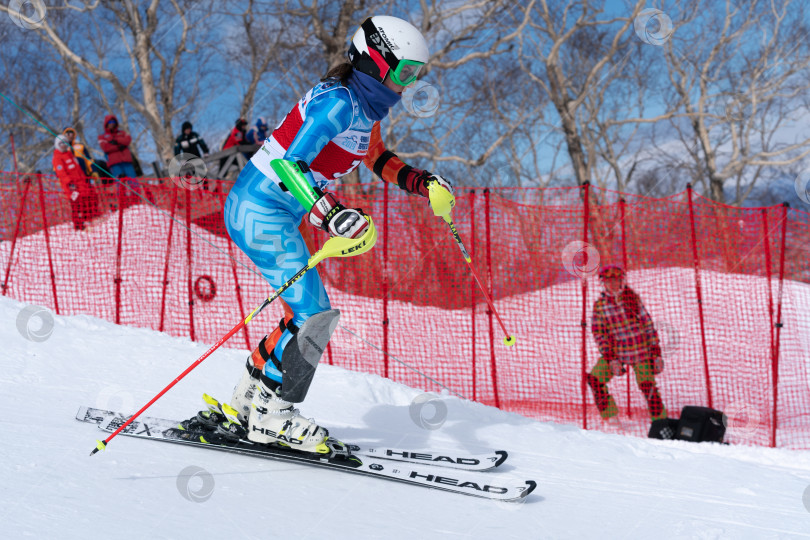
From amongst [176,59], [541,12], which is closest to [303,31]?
[176,59]

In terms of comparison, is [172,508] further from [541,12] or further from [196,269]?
[541,12]

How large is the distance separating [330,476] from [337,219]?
1.35 m

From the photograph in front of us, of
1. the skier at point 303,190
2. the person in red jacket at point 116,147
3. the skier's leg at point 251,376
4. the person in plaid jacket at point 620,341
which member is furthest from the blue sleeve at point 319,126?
the person in red jacket at point 116,147

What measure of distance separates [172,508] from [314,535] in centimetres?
57

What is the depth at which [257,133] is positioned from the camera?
13.7 metres

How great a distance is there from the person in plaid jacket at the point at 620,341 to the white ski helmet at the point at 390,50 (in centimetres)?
403

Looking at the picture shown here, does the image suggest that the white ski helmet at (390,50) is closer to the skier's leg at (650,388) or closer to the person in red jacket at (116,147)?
the skier's leg at (650,388)

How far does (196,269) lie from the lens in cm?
1119

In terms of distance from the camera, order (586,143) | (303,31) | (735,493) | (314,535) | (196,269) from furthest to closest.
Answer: (586,143)
(303,31)
(196,269)
(735,493)
(314,535)

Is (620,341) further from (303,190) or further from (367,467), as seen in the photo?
(303,190)

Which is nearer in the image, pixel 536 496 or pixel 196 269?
pixel 536 496

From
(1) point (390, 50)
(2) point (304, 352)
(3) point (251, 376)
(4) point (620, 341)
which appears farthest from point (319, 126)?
(4) point (620, 341)

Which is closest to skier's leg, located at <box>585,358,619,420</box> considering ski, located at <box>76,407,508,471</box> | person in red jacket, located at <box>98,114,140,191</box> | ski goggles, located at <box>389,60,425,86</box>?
ski, located at <box>76,407,508,471</box>

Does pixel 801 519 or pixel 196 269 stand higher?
pixel 196 269
